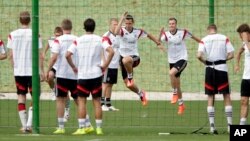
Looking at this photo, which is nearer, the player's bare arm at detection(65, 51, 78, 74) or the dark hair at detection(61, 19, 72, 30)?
the player's bare arm at detection(65, 51, 78, 74)

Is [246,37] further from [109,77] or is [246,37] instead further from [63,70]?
[109,77]

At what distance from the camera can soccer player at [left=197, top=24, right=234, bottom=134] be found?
1938 cm

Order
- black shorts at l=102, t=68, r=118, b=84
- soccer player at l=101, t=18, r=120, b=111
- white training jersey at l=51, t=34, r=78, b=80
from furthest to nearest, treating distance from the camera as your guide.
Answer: black shorts at l=102, t=68, r=118, b=84 → soccer player at l=101, t=18, r=120, b=111 → white training jersey at l=51, t=34, r=78, b=80

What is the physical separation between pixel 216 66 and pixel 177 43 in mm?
4692

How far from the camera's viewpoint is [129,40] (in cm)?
2447

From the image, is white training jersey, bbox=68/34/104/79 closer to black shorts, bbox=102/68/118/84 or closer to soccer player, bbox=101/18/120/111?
soccer player, bbox=101/18/120/111

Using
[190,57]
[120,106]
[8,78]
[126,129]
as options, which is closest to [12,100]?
[8,78]

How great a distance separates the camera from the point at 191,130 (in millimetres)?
19562

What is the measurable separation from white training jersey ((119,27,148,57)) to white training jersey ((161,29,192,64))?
22.9 inches

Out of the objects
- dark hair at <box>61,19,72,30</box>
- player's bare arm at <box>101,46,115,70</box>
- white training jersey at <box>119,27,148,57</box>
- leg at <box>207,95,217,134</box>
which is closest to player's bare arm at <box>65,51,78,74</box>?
player's bare arm at <box>101,46,115,70</box>

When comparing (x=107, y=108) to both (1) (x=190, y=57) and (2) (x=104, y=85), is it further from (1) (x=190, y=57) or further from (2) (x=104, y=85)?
(1) (x=190, y=57)

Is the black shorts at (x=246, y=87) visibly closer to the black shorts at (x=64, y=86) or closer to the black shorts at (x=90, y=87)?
the black shorts at (x=90, y=87)

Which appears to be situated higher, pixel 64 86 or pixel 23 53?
pixel 23 53

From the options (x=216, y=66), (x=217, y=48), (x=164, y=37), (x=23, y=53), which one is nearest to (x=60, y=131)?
(x=23, y=53)
